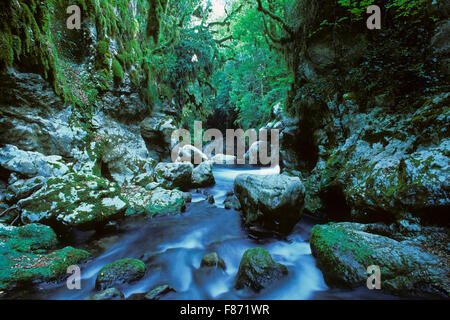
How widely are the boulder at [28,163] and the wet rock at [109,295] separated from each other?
11.1 feet

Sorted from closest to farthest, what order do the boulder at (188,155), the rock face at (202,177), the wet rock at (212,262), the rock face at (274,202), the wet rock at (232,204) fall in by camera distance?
the wet rock at (212,262)
the rock face at (274,202)
the wet rock at (232,204)
the rock face at (202,177)
the boulder at (188,155)

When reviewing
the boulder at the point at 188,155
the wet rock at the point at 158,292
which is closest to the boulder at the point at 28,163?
the wet rock at the point at 158,292

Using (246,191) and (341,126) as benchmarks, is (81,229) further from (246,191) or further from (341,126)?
(341,126)

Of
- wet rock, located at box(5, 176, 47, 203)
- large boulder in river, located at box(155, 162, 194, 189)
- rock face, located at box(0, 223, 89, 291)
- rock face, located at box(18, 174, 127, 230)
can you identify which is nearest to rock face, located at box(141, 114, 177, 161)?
large boulder in river, located at box(155, 162, 194, 189)

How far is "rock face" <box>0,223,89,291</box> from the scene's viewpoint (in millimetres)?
2453

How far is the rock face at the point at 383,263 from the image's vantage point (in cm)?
213

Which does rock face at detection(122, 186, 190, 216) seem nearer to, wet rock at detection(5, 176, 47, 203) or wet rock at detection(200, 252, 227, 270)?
wet rock at detection(5, 176, 47, 203)

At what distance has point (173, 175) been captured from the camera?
6891mm

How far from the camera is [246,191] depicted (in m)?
4.69

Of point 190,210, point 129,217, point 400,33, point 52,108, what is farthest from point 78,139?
point 400,33

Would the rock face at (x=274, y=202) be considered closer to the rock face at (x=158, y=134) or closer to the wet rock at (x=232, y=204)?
the wet rock at (x=232, y=204)

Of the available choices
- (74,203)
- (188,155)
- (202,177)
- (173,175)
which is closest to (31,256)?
(74,203)

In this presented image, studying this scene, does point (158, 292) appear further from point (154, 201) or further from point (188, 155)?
point (188, 155)

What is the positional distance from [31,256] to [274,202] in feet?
13.6
